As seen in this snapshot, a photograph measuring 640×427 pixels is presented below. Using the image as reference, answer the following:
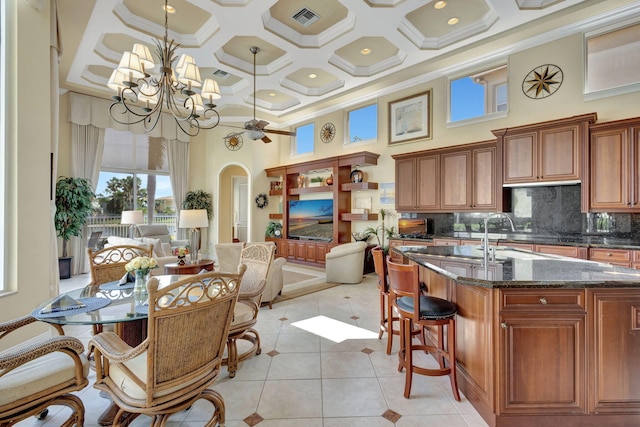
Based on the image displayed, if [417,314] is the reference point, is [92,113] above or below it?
above

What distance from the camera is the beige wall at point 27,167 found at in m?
2.82

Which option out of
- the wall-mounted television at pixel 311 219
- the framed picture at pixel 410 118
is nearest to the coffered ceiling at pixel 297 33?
the framed picture at pixel 410 118

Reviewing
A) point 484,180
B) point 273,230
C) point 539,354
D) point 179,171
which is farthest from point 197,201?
point 539,354

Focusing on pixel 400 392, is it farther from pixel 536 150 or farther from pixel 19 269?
pixel 536 150

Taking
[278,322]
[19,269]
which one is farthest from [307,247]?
[19,269]

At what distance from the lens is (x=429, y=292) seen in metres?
3.03

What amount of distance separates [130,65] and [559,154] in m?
5.42

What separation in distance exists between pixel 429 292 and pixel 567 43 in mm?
4478

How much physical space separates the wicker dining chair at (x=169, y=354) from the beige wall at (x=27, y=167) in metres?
2.04

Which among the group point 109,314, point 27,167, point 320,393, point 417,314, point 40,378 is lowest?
point 320,393

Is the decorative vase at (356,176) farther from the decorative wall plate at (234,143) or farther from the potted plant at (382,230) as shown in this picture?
the decorative wall plate at (234,143)

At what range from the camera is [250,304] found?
9.23ft

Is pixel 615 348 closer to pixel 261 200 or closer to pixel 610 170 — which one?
pixel 610 170

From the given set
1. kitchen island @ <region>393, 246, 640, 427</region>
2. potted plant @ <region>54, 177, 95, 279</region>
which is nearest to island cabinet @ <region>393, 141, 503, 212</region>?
kitchen island @ <region>393, 246, 640, 427</region>
